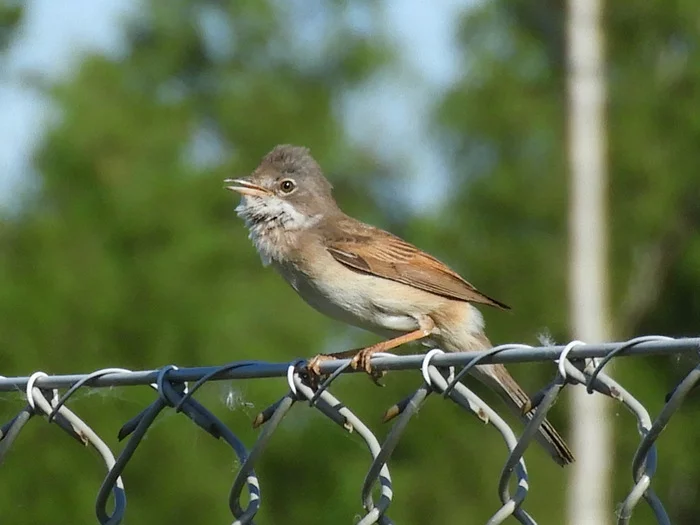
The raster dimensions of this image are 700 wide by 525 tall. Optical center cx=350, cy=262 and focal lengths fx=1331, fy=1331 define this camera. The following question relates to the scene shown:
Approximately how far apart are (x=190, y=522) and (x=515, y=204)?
37.3ft

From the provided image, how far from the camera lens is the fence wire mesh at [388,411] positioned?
2.48 meters

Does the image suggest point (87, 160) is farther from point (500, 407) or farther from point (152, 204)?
point (500, 407)

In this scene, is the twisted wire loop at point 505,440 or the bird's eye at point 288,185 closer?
the twisted wire loop at point 505,440

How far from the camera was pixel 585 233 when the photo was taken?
15.8 meters

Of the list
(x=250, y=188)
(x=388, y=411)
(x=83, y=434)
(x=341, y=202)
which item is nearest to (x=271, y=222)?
(x=250, y=188)

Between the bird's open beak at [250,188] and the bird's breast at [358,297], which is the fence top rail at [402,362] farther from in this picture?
the bird's open beak at [250,188]

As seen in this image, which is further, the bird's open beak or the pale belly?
the bird's open beak

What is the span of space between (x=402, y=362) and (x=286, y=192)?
393cm

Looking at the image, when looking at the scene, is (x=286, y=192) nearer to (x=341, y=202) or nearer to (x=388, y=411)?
(x=388, y=411)

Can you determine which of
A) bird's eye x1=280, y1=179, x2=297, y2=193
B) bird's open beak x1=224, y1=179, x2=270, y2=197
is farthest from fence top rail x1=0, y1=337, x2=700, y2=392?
bird's eye x1=280, y1=179, x2=297, y2=193

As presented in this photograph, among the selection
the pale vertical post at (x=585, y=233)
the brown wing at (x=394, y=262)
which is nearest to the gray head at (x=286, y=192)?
Answer: the brown wing at (x=394, y=262)

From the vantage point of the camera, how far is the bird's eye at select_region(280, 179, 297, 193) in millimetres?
6750

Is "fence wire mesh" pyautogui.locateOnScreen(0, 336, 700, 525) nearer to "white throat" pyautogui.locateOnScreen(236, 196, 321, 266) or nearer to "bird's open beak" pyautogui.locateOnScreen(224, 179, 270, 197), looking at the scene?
"white throat" pyautogui.locateOnScreen(236, 196, 321, 266)

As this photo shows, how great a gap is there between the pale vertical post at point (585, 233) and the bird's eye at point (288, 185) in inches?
352
